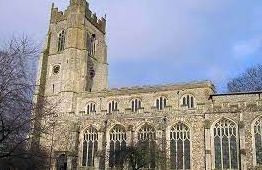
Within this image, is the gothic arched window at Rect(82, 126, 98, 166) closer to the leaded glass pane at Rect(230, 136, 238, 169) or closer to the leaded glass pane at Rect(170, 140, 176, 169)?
the leaded glass pane at Rect(170, 140, 176, 169)

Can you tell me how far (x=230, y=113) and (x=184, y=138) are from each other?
5.02m

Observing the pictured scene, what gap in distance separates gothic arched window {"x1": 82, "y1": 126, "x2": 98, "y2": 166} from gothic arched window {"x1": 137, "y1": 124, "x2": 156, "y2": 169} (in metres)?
5.26

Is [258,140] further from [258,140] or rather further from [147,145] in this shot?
[147,145]

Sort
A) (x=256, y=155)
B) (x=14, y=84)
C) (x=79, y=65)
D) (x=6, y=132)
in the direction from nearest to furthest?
(x=14, y=84) → (x=6, y=132) → (x=256, y=155) → (x=79, y=65)

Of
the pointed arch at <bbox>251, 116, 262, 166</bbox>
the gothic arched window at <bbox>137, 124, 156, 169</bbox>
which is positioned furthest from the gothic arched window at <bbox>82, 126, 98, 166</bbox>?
the pointed arch at <bbox>251, 116, 262, 166</bbox>

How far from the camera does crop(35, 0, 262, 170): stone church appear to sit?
34844mm

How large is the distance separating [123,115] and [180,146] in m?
7.02

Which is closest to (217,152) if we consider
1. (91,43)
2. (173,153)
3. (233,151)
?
(233,151)

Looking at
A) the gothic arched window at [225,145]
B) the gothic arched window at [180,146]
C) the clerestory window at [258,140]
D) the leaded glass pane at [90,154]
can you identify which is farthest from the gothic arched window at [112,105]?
the clerestory window at [258,140]

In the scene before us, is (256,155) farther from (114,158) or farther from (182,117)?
(114,158)

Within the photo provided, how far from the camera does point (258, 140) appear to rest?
34000mm

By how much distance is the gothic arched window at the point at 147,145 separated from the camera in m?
34.0

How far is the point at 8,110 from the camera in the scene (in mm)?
14344

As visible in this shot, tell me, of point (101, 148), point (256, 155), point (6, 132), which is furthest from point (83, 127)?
point (6, 132)
